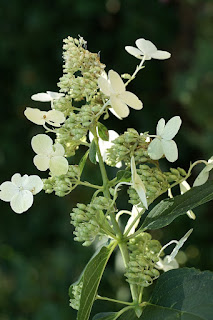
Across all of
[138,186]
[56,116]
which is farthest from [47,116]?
[138,186]

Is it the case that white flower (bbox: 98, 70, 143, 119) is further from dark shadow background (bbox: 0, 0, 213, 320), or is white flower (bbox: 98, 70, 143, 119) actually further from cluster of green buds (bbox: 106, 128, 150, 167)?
dark shadow background (bbox: 0, 0, 213, 320)

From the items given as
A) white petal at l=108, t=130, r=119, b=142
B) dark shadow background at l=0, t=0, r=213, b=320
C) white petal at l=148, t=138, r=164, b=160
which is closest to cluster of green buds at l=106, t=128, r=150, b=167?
white petal at l=148, t=138, r=164, b=160

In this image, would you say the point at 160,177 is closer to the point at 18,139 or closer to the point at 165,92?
the point at 18,139

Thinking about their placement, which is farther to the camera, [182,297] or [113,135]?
[113,135]

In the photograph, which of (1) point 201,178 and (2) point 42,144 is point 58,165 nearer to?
(2) point 42,144

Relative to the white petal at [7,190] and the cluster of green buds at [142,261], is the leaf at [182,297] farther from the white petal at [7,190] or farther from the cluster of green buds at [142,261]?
the white petal at [7,190]

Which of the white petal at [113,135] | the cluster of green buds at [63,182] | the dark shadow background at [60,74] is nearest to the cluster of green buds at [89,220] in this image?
the cluster of green buds at [63,182]
